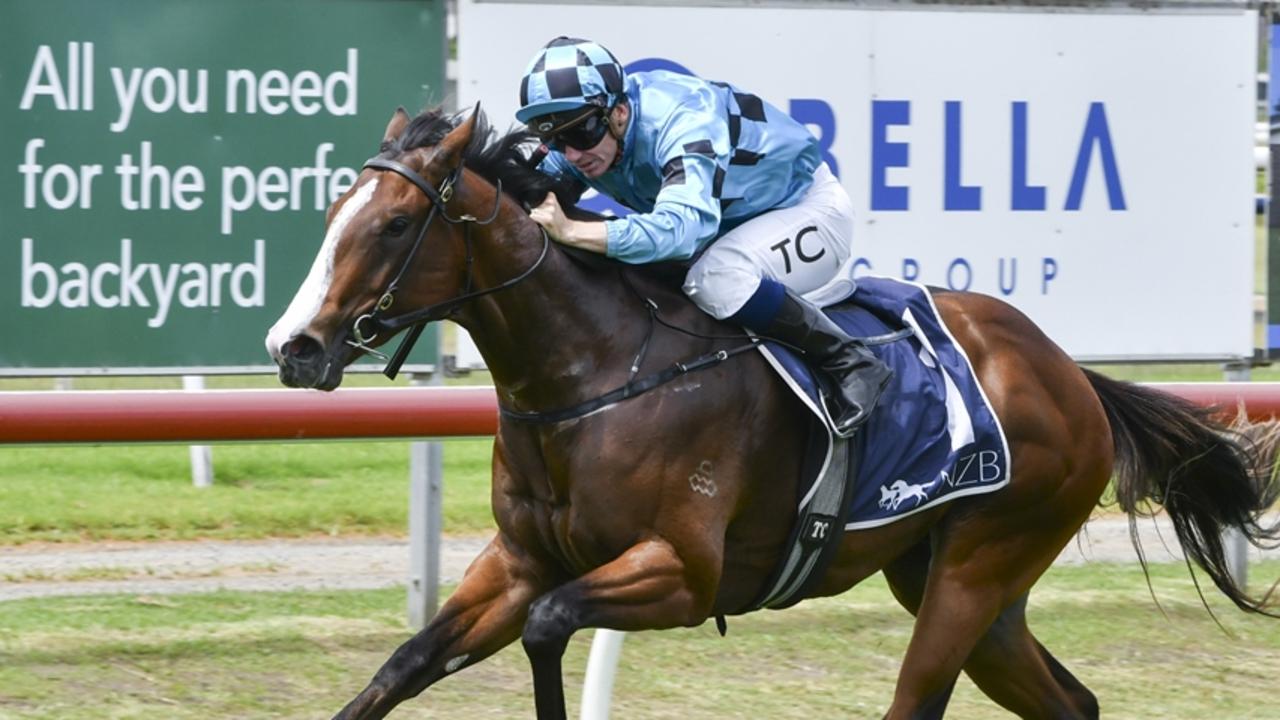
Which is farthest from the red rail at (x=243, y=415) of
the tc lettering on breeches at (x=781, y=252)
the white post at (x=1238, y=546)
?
the tc lettering on breeches at (x=781, y=252)

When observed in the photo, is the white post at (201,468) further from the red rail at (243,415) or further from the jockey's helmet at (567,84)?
the jockey's helmet at (567,84)

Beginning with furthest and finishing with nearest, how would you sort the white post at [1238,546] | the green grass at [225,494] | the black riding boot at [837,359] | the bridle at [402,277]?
1. the green grass at [225,494]
2. the white post at [1238,546]
3. the black riding boot at [837,359]
4. the bridle at [402,277]

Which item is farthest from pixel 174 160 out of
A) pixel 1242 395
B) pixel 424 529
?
pixel 1242 395

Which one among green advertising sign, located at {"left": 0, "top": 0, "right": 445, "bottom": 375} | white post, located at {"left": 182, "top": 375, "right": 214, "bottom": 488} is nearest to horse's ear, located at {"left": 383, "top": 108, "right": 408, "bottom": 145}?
green advertising sign, located at {"left": 0, "top": 0, "right": 445, "bottom": 375}

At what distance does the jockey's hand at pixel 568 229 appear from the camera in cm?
447

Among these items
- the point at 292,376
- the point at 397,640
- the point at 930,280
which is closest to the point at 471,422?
the point at 397,640

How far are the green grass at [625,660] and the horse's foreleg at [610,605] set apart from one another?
1.72m

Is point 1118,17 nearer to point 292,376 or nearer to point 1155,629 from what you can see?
point 1155,629

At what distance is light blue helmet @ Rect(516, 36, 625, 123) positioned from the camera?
4.50m

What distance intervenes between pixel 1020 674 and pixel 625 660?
6.14 ft

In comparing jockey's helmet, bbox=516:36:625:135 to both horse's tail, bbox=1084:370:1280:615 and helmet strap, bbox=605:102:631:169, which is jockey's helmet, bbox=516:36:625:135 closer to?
helmet strap, bbox=605:102:631:169

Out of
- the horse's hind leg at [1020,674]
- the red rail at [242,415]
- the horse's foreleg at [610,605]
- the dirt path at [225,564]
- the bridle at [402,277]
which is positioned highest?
the bridle at [402,277]

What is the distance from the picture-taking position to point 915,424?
5.00m

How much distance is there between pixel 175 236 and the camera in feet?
22.2
